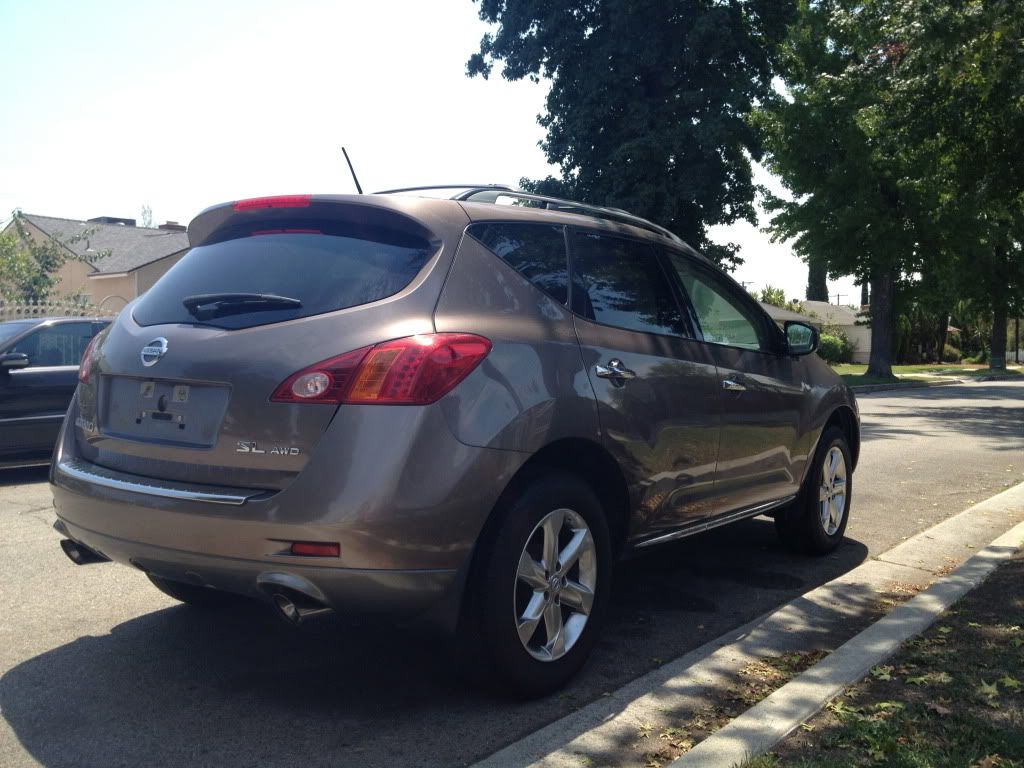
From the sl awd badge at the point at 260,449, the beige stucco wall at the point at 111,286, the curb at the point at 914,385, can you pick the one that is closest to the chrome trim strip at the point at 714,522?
the sl awd badge at the point at 260,449

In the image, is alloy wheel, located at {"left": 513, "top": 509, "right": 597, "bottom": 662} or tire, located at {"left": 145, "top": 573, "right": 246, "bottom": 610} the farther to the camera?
tire, located at {"left": 145, "top": 573, "right": 246, "bottom": 610}

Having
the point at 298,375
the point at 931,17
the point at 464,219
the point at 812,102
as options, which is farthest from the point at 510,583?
the point at 812,102

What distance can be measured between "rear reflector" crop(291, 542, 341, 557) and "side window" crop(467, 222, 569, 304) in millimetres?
1325

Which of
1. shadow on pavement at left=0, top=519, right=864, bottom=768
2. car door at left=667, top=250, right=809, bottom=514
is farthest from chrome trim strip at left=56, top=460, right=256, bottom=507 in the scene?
car door at left=667, top=250, right=809, bottom=514

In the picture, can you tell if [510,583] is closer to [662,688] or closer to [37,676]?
[662,688]

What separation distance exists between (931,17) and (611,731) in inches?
463

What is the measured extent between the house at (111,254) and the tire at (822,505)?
34.4 m

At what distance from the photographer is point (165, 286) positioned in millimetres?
4184

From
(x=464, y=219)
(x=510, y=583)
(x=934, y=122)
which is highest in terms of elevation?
(x=934, y=122)

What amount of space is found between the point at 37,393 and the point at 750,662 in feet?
23.7

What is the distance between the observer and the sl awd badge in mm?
3389

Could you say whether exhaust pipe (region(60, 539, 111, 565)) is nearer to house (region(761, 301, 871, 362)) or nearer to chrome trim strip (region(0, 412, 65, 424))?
chrome trim strip (region(0, 412, 65, 424))

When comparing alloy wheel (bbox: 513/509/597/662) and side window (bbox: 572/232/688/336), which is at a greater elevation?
side window (bbox: 572/232/688/336)

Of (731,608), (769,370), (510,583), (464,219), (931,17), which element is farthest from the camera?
(931,17)
